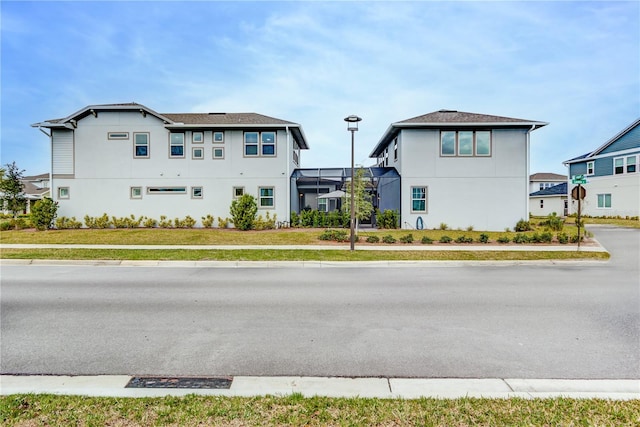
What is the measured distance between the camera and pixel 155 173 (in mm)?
23375

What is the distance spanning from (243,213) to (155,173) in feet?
23.6

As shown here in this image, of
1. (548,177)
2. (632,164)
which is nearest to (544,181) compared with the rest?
(548,177)

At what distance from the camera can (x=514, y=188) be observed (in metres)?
22.2

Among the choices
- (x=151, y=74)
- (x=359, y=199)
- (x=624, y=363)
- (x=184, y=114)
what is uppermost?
(x=151, y=74)

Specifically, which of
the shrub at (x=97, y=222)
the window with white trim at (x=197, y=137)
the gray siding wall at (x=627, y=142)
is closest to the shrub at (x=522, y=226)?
the gray siding wall at (x=627, y=142)

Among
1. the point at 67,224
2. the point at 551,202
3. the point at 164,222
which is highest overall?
the point at 551,202

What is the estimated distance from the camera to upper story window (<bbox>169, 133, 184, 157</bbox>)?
23312 mm

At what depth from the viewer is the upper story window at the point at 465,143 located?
73.0 ft

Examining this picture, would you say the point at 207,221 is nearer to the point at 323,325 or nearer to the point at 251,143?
the point at 251,143

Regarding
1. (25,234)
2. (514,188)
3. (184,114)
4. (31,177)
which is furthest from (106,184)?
(31,177)

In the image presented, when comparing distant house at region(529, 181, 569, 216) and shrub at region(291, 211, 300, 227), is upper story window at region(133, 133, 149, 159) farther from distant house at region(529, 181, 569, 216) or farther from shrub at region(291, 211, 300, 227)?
distant house at region(529, 181, 569, 216)

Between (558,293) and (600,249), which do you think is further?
(600,249)

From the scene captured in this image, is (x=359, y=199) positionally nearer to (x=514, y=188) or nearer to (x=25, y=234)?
(x=514, y=188)

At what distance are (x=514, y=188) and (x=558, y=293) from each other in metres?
15.7
